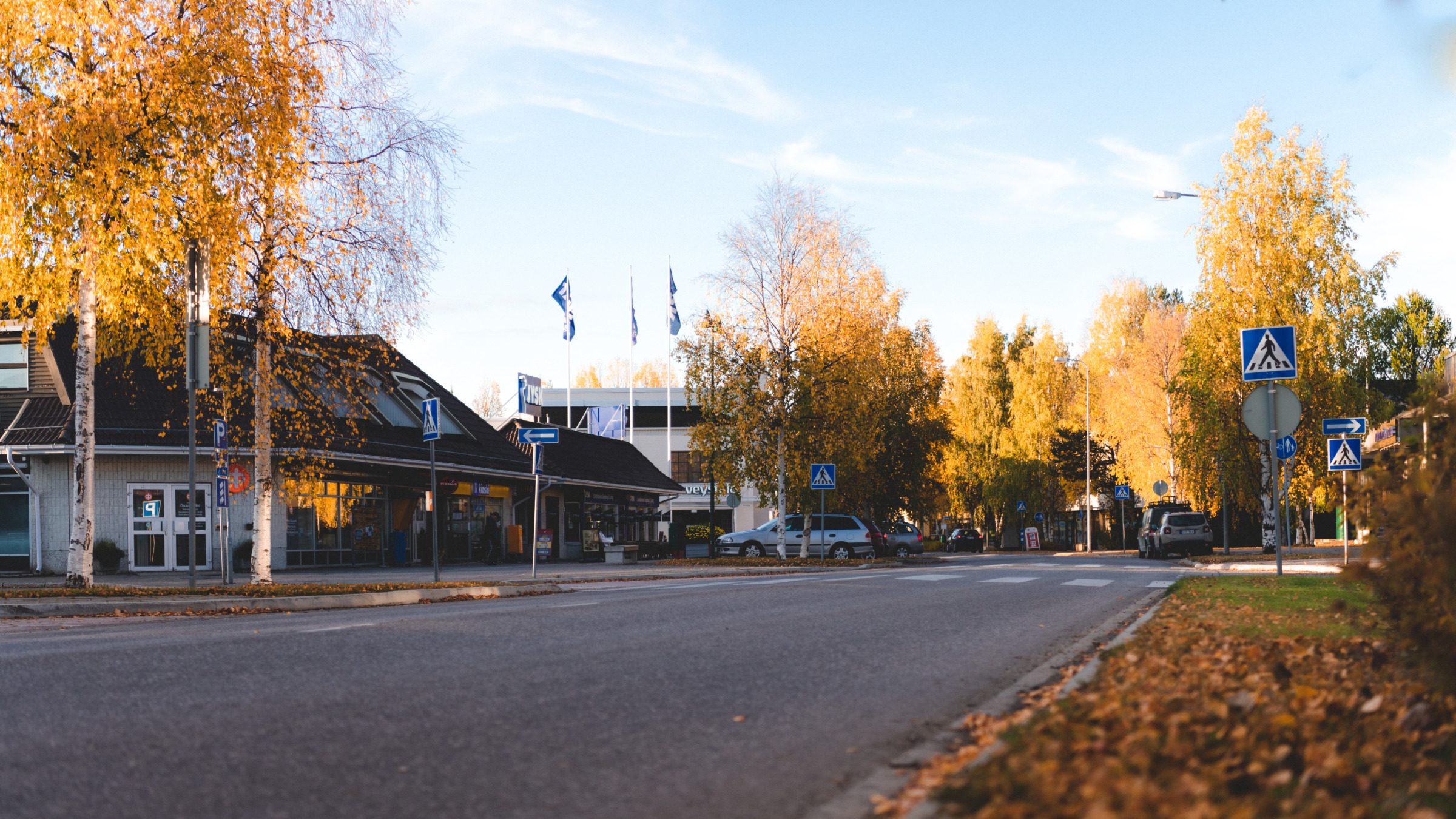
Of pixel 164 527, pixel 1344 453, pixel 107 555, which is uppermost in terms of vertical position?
pixel 1344 453

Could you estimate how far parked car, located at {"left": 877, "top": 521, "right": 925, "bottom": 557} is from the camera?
5197cm

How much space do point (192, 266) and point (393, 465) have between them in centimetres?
1718

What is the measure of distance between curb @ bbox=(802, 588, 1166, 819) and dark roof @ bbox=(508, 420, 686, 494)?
3375cm

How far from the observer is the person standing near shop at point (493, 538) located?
125 feet

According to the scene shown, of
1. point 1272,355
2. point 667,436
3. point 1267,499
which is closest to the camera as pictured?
point 1272,355

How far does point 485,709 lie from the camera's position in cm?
710

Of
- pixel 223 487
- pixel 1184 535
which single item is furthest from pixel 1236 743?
pixel 1184 535

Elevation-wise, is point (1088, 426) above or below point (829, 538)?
above

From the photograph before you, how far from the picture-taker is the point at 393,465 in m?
35.0

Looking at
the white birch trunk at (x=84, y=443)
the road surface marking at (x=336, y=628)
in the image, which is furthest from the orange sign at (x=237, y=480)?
the road surface marking at (x=336, y=628)

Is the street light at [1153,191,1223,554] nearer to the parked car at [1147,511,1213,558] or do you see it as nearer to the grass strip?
the parked car at [1147,511,1213,558]

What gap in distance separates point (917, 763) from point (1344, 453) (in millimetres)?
22635

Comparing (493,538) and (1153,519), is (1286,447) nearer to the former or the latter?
(1153,519)

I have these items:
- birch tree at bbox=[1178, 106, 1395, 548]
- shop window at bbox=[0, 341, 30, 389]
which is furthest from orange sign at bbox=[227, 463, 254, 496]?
birch tree at bbox=[1178, 106, 1395, 548]
